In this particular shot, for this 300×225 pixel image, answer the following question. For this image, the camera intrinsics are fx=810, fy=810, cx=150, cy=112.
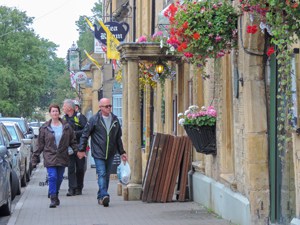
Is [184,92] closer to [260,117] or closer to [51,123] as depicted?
[51,123]

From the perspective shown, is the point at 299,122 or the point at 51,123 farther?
the point at 51,123

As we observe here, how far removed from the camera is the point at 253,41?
9617 millimetres

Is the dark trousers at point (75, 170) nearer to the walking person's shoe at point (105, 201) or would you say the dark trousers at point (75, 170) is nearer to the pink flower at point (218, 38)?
the walking person's shoe at point (105, 201)

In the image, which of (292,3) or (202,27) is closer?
(292,3)

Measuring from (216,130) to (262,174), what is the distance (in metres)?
2.51

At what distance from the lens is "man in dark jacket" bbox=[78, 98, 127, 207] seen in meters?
13.4

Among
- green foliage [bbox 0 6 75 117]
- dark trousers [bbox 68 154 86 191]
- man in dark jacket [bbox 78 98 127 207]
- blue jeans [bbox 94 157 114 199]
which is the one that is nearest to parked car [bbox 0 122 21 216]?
man in dark jacket [bbox 78 98 127 207]

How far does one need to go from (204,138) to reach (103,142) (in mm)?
2006

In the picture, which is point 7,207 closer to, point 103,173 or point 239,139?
point 103,173

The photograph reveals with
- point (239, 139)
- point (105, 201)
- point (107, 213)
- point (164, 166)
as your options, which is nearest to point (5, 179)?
point (107, 213)

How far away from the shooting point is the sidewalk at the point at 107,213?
11.6 metres

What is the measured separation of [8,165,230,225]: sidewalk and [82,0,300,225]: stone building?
33 centimetres

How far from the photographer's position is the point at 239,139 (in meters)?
10.6

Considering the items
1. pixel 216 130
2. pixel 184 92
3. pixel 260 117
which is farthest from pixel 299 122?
pixel 184 92
